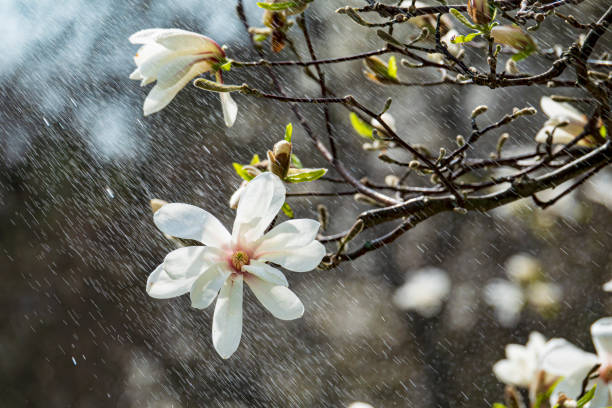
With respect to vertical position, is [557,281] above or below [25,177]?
below

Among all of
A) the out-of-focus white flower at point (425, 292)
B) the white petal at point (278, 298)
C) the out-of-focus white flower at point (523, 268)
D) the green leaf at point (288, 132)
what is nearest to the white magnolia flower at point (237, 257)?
the white petal at point (278, 298)

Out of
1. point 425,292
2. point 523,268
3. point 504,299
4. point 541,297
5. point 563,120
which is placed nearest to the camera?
point 563,120

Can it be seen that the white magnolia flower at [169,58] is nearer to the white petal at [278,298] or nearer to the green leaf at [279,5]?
the green leaf at [279,5]

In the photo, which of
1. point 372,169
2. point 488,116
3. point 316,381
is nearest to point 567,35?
point 488,116

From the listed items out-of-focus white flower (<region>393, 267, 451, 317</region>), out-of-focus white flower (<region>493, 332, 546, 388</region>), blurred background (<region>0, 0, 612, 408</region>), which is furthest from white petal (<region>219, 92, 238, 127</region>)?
out-of-focus white flower (<region>393, 267, 451, 317</region>)

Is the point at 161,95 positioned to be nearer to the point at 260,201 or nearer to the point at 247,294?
the point at 260,201

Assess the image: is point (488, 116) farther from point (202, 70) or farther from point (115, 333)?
point (202, 70)

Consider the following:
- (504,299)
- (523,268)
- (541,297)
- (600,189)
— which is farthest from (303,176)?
(504,299)

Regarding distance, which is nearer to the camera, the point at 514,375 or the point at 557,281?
the point at 514,375
